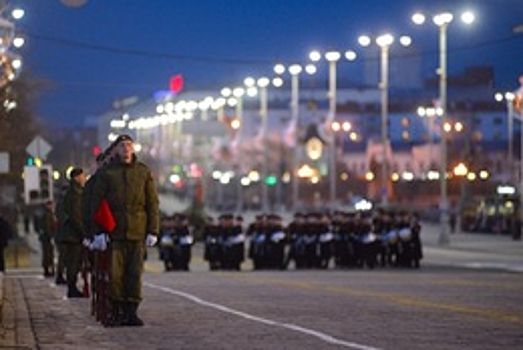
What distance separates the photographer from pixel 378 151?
161 metres

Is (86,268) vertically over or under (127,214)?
under

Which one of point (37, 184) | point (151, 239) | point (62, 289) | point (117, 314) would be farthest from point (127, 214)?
point (37, 184)

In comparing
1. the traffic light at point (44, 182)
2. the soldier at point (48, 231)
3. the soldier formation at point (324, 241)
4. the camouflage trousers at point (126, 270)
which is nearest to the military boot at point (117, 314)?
the camouflage trousers at point (126, 270)

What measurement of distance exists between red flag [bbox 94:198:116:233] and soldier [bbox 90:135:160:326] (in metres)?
0.04

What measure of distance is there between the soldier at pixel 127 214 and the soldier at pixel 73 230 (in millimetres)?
6522

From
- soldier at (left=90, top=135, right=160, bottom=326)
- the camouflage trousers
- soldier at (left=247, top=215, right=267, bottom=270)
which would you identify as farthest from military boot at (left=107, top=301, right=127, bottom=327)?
soldier at (left=247, top=215, right=267, bottom=270)

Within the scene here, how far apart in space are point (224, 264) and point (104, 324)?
29866 mm

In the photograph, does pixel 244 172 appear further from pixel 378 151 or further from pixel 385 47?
pixel 385 47

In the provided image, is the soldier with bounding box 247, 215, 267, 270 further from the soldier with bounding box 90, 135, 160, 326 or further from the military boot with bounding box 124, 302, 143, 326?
the military boot with bounding box 124, 302, 143, 326

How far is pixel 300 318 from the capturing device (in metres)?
17.9

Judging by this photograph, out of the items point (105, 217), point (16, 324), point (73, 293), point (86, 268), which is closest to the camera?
point (105, 217)

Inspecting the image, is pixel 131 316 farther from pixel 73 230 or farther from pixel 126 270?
pixel 73 230

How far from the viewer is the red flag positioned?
57.0ft

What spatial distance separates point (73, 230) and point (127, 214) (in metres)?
7.61
